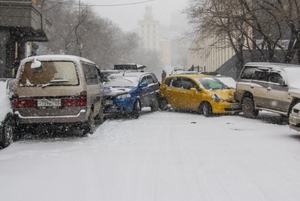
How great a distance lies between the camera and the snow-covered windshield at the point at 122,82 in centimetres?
1388

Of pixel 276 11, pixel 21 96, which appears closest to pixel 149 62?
pixel 276 11

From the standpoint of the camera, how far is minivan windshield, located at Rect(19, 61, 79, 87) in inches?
338

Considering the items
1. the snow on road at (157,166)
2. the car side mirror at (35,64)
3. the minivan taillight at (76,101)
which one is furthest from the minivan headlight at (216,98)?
the car side mirror at (35,64)

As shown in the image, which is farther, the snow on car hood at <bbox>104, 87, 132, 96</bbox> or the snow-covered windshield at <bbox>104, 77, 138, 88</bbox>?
the snow-covered windshield at <bbox>104, 77, 138, 88</bbox>

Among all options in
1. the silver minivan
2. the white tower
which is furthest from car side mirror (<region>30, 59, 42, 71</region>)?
the white tower

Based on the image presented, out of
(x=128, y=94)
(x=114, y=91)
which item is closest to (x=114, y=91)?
(x=114, y=91)

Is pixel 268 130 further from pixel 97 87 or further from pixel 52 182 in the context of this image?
pixel 52 182

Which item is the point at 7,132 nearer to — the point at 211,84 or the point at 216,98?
the point at 216,98

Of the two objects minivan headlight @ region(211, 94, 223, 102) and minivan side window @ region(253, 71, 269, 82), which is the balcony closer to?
minivan headlight @ region(211, 94, 223, 102)

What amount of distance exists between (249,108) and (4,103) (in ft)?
27.3

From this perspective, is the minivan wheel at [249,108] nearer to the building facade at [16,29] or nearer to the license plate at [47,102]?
the license plate at [47,102]

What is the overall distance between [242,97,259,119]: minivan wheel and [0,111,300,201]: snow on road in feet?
9.07

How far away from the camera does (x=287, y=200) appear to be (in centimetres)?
474

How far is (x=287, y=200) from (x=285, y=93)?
743cm
